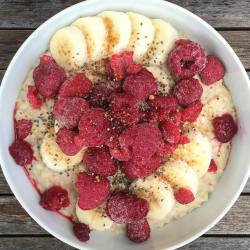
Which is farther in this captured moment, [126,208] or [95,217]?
[95,217]

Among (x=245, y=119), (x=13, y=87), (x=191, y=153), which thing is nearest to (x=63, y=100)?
(x=13, y=87)

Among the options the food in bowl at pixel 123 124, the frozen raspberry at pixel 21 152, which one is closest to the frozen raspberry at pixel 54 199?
the food in bowl at pixel 123 124

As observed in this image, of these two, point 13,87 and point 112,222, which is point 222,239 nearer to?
point 112,222

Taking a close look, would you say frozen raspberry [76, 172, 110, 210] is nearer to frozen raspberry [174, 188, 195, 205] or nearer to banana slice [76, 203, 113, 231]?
banana slice [76, 203, 113, 231]

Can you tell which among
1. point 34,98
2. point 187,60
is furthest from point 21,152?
point 187,60

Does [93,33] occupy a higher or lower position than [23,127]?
higher

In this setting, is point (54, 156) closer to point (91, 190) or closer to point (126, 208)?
point (91, 190)
